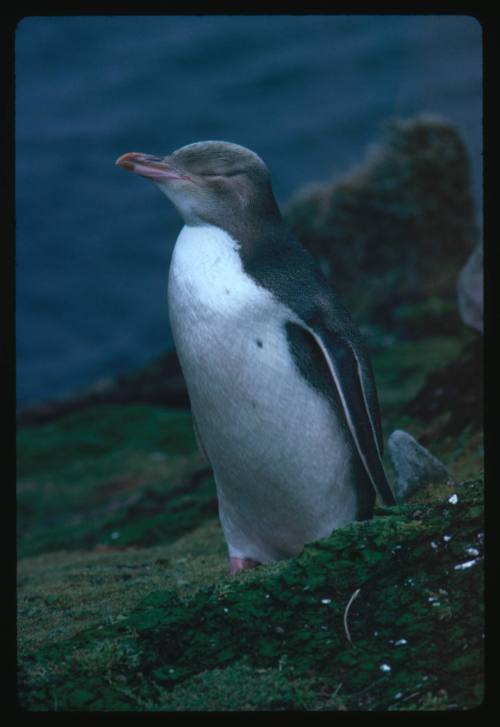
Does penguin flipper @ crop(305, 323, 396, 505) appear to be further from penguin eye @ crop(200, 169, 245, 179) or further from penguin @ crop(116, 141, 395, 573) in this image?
penguin eye @ crop(200, 169, 245, 179)

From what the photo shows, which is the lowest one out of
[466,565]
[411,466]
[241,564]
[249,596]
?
[241,564]

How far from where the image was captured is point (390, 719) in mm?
2568

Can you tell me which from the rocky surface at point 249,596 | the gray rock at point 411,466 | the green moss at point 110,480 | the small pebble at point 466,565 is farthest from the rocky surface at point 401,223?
the small pebble at point 466,565

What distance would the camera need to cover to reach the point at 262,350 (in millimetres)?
3457

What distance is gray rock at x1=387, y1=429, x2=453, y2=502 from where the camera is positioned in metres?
3.82

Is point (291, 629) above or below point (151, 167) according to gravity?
below

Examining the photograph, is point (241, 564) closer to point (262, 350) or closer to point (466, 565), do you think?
point (262, 350)

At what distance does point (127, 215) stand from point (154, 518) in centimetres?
624

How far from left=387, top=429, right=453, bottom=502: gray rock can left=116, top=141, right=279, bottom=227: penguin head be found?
0.94 meters

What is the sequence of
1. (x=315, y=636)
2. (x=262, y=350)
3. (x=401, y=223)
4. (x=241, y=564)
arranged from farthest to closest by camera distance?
1. (x=401, y=223)
2. (x=241, y=564)
3. (x=262, y=350)
4. (x=315, y=636)

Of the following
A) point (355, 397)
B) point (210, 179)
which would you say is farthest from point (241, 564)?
point (210, 179)

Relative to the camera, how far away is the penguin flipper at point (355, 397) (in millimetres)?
3502

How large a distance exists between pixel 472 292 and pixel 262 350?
9.21 ft

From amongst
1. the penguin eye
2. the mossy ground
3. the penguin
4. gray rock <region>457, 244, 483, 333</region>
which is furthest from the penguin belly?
gray rock <region>457, 244, 483, 333</region>
